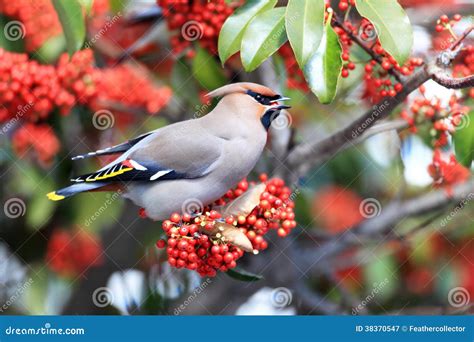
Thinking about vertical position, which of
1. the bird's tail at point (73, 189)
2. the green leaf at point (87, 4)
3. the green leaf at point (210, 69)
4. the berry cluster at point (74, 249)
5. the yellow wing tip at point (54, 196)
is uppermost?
the green leaf at point (87, 4)

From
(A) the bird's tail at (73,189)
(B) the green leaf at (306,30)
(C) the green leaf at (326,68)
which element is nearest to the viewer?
(B) the green leaf at (306,30)

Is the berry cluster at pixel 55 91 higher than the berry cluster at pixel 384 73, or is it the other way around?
the berry cluster at pixel 384 73

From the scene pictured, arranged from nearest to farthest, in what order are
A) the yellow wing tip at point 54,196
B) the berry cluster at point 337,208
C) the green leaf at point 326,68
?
1. the green leaf at point 326,68
2. the yellow wing tip at point 54,196
3. the berry cluster at point 337,208

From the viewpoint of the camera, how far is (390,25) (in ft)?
8.39

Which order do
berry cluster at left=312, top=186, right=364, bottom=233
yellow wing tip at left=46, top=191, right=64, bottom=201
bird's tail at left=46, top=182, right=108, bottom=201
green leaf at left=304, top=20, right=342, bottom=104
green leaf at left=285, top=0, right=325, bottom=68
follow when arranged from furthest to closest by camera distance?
berry cluster at left=312, top=186, right=364, bottom=233 < yellow wing tip at left=46, top=191, right=64, bottom=201 < bird's tail at left=46, top=182, right=108, bottom=201 < green leaf at left=304, top=20, right=342, bottom=104 < green leaf at left=285, top=0, right=325, bottom=68

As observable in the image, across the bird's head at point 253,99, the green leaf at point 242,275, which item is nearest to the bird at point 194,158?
the bird's head at point 253,99

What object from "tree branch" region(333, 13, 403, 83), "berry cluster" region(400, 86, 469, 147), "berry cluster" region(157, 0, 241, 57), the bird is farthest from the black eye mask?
"berry cluster" region(400, 86, 469, 147)

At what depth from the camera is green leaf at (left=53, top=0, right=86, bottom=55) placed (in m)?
2.66

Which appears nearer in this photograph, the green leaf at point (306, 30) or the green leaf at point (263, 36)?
the green leaf at point (306, 30)

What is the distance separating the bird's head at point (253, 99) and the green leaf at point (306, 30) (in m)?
0.29

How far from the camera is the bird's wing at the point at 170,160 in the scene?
2600mm

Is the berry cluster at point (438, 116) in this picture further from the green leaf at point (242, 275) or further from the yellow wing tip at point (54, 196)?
the yellow wing tip at point (54, 196)

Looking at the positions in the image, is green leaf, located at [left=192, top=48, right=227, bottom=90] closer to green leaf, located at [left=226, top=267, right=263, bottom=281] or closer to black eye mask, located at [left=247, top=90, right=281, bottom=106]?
black eye mask, located at [left=247, top=90, right=281, bottom=106]

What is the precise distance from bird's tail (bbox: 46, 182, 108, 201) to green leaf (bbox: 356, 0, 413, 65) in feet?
3.26
